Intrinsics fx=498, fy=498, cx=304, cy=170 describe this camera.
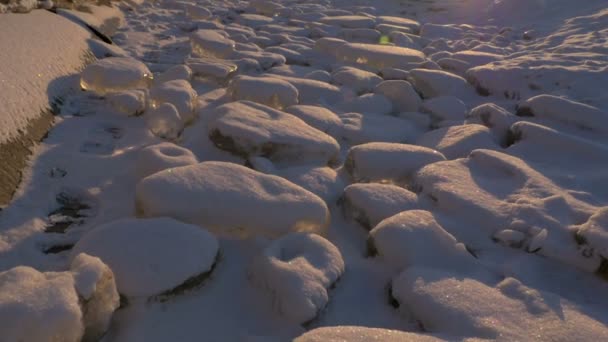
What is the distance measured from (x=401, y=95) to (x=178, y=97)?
108 centimetres

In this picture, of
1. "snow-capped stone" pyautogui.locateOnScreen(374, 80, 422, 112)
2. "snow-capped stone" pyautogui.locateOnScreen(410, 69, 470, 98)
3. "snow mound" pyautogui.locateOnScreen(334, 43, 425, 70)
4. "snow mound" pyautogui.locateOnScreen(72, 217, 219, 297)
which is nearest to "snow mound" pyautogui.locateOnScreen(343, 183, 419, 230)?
"snow mound" pyautogui.locateOnScreen(72, 217, 219, 297)

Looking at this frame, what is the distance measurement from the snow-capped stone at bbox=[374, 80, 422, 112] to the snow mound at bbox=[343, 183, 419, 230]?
948mm

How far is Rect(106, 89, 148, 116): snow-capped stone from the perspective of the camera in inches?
81.8

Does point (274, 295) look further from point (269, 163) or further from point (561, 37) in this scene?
point (561, 37)

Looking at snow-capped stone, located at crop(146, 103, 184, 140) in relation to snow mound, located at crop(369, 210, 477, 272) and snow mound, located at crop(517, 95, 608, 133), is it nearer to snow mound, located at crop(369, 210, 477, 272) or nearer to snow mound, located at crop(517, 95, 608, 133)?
snow mound, located at crop(369, 210, 477, 272)

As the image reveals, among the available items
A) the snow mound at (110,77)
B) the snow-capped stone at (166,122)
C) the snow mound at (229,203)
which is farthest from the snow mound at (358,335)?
the snow mound at (110,77)

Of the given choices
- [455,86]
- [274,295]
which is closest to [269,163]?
[274,295]

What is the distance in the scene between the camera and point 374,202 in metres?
1.48

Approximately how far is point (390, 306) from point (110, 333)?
0.63 meters

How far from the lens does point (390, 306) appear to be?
47.4 inches

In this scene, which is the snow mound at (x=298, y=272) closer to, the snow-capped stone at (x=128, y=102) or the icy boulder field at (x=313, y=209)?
the icy boulder field at (x=313, y=209)

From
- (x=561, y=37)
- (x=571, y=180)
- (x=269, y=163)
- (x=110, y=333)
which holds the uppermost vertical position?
(x=561, y=37)

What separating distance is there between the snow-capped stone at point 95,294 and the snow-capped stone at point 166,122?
0.91m

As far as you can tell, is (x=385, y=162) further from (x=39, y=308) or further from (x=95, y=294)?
(x=39, y=308)
